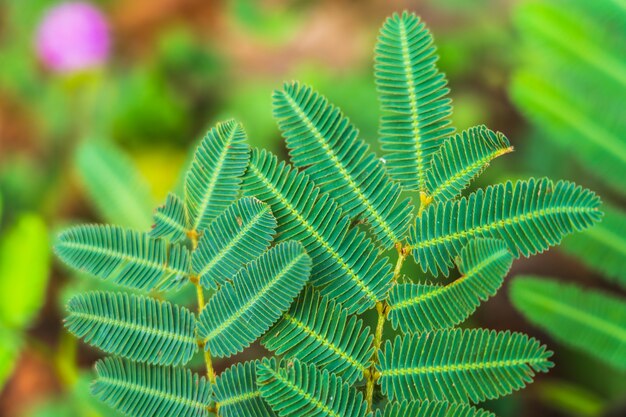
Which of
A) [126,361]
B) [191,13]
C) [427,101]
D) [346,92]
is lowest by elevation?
[126,361]

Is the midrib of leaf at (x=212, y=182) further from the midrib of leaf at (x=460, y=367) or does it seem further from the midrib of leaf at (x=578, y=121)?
the midrib of leaf at (x=578, y=121)

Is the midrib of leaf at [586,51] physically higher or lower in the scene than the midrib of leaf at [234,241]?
higher

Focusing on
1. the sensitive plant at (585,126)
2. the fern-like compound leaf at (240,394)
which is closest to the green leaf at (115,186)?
the fern-like compound leaf at (240,394)

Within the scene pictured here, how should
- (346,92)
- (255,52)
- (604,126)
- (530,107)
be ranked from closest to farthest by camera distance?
(604,126) → (530,107) → (346,92) → (255,52)

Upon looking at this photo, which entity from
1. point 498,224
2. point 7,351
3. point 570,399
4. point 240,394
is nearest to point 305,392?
point 240,394

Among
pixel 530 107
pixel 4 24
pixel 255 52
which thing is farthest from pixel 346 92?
pixel 4 24

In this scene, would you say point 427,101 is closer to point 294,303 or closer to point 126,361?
point 294,303

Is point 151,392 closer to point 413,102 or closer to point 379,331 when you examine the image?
point 379,331
